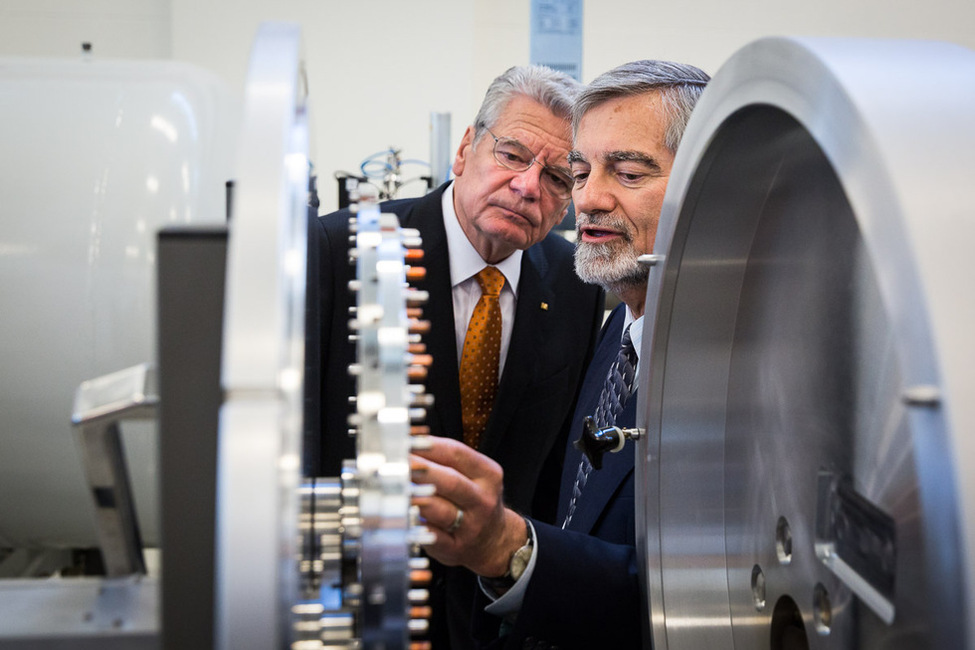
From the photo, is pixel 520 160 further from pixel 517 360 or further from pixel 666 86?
pixel 666 86

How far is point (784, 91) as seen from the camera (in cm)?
50

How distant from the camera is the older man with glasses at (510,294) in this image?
1.61 metres

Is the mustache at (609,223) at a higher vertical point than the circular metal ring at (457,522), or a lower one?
higher

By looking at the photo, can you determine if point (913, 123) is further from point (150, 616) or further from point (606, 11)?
point (606, 11)

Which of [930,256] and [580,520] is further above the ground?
[930,256]

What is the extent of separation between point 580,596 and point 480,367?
30.6 inches

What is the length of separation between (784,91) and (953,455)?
0.72ft

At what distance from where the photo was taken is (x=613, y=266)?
126cm

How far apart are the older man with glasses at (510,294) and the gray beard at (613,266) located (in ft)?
1.21

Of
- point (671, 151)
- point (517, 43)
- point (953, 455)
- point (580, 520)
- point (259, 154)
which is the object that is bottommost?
point (580, 520)

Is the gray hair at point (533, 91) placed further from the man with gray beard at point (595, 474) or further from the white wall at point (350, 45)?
the white wall at point (350, 45)

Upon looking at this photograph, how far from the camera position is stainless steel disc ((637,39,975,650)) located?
0.37 m

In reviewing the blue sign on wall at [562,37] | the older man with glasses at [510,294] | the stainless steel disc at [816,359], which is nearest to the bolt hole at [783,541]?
the stainless steel disc at [816,359]

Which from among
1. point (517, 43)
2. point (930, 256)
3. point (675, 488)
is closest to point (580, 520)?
point (675, 488)
